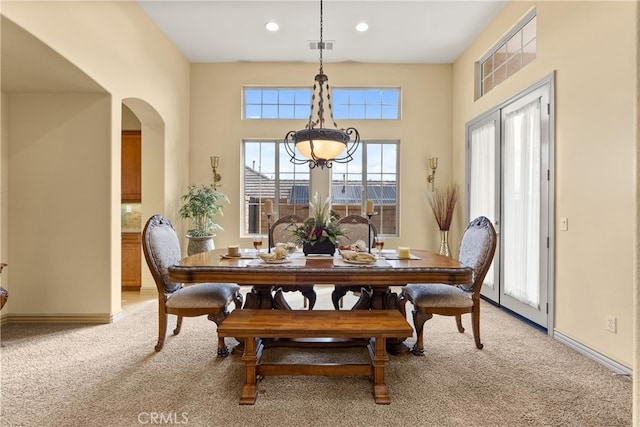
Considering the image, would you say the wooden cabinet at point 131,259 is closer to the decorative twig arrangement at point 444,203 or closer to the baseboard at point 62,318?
the baseboard at point 62,318

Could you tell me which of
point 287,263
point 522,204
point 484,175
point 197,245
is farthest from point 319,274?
point 484,175

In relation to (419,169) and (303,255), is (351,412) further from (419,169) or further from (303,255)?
(419,169)

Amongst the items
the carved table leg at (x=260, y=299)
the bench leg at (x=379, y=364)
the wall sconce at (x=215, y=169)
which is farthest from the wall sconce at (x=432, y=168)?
the bench leg at (x=379, y=364)

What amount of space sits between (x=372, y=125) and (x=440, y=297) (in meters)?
3.36

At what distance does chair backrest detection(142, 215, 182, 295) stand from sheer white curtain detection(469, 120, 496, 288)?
3583 millimetres

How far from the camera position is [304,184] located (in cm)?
527

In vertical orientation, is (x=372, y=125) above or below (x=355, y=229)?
above

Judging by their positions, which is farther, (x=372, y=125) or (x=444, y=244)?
(x=372, y=125)

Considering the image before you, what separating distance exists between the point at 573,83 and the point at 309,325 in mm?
2915

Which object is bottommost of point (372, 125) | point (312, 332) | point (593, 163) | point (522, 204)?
point (312, 332)

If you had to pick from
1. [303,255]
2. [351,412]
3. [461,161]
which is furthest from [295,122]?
[351,412]

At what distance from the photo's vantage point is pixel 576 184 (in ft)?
8.89

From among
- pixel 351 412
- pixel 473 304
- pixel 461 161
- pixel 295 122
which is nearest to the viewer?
pixel 351 412

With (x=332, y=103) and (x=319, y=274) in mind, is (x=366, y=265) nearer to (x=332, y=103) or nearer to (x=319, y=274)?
(x=319, y=274)
